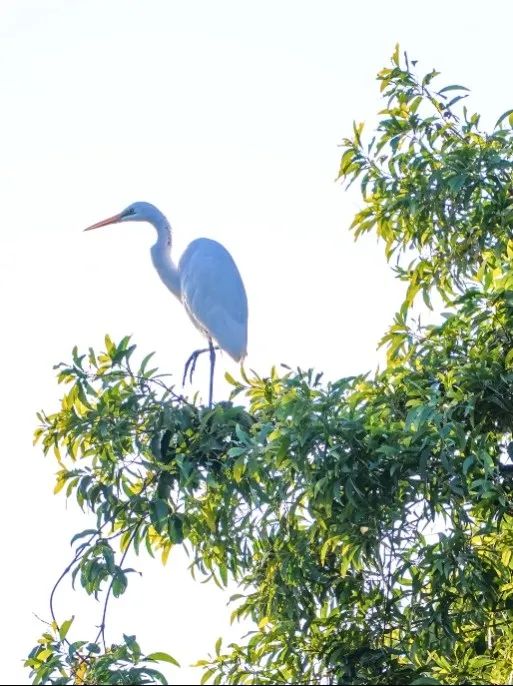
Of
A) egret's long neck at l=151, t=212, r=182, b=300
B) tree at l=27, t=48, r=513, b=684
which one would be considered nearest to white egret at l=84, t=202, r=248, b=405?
egret's long neck at l=151, t=212, r=182, b=300

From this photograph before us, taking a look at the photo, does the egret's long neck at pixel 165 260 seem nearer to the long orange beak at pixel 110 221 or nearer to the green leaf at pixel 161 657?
the long orange beak at pixel 110 221

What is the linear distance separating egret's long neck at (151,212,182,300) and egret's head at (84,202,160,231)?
0.32ft

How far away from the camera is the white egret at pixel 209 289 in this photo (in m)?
6.81

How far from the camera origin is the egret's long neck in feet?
24.8

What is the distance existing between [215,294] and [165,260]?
0.69 meters

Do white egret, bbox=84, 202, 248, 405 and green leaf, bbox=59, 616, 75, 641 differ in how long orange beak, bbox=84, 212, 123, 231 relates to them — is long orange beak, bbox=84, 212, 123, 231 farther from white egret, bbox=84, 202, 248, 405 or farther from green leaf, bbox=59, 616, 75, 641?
green leaf, bbox=59, 616, 75, 641

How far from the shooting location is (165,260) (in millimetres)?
7613

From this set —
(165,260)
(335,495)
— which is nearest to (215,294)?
(165,260)

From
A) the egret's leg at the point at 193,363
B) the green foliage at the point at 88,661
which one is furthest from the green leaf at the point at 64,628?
the egret's leg at the point at 193,363

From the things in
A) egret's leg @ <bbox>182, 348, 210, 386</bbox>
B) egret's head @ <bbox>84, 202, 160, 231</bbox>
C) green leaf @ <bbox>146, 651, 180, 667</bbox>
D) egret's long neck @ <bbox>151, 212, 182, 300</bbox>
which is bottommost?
green leaf @ <bbox>146, 651, 180, 667</bbox>

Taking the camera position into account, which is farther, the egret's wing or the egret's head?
the egret's head

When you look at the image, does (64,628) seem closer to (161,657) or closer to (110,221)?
(161,657)

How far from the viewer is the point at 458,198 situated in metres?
5.34

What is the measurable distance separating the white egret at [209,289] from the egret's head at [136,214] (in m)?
0.09
